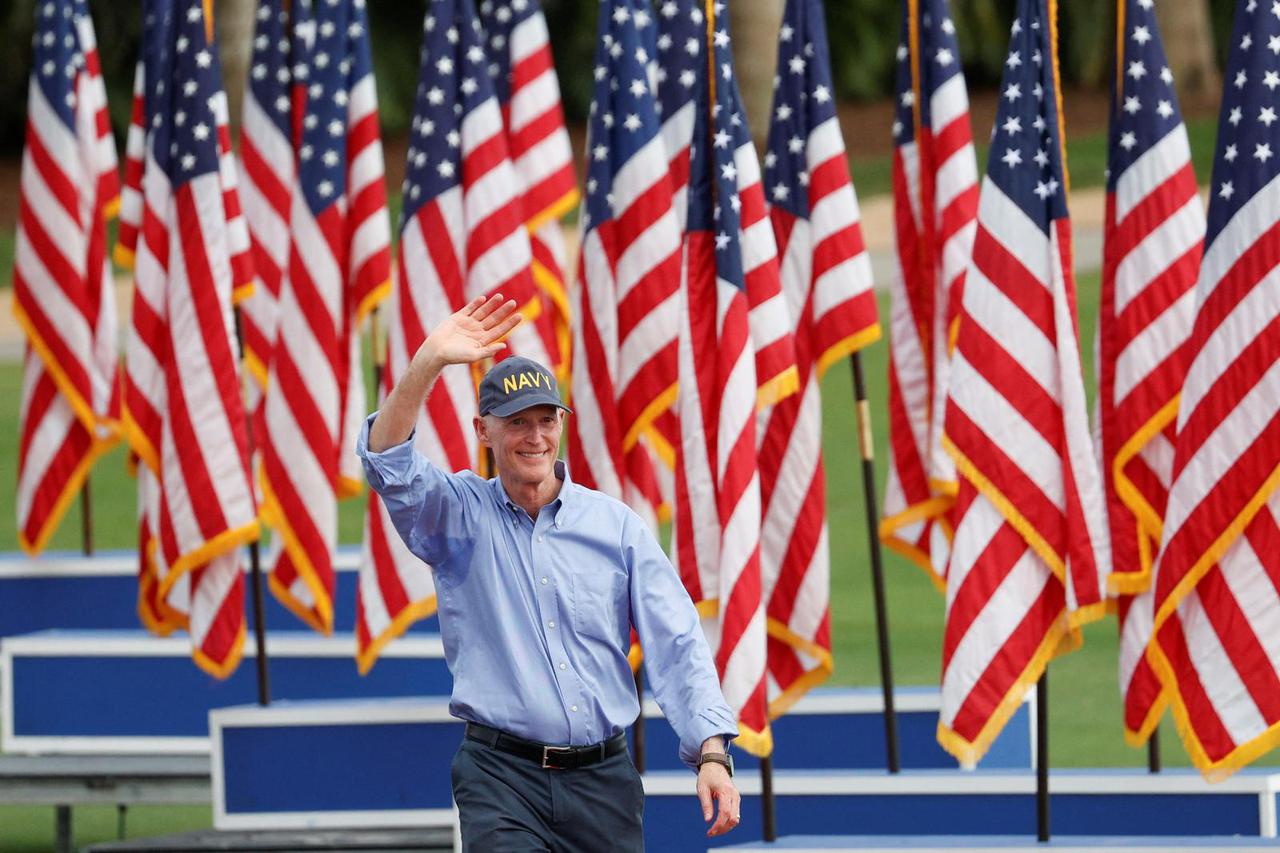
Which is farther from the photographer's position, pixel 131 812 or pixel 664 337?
pixel 131 812

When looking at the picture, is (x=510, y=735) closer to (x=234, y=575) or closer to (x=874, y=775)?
(x=874, y=775)

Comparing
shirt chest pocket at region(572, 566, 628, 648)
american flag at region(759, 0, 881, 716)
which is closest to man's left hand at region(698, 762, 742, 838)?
shirt chest pocket at region(572, 566, 628, 648)

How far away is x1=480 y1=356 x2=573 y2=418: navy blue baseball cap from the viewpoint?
5.47 m

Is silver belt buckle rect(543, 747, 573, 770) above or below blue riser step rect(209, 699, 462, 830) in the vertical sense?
above

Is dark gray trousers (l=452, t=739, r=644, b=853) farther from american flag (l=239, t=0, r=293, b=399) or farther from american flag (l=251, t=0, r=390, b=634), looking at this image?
american flag (l=239, t=0, r=293, b=399)

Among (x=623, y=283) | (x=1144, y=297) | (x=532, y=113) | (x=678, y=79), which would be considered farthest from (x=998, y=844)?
(x=532, y=113)

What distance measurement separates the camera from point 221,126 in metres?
10.0

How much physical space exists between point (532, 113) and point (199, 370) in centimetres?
189

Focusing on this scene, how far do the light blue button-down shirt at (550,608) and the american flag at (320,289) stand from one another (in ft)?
12.5

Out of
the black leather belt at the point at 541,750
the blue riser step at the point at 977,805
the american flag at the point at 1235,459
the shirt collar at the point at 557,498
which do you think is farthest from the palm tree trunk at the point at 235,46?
the black leather belt at the point at 541,750

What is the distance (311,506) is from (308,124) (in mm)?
1579

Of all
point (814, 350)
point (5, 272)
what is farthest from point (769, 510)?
point (5, 272)

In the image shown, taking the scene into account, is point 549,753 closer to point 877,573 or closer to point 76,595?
point 877,573

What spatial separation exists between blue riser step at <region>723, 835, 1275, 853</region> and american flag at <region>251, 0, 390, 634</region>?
287 cm
